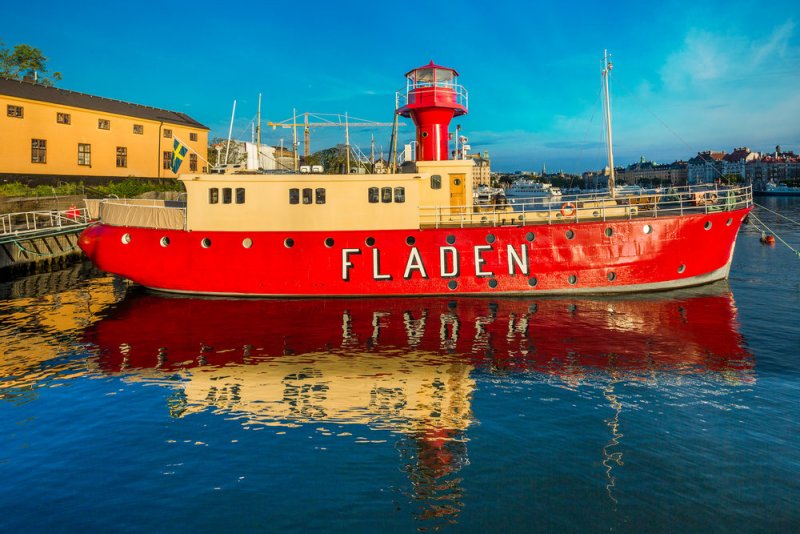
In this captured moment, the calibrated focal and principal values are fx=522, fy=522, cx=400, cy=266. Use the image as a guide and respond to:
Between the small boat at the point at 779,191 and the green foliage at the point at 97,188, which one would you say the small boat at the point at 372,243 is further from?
the small boat at the point at 779,191

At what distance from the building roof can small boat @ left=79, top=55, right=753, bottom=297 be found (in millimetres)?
30315

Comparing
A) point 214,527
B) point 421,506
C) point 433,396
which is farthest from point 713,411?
point 214,527

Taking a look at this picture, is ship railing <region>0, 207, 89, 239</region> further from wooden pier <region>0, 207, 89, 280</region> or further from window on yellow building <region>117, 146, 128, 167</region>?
window on yellow building <region>117, 146, 128, 167</region>

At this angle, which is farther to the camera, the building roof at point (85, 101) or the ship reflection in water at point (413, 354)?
the building roof at point (85, 101)

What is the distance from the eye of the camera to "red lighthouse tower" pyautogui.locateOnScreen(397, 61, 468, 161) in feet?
82.2

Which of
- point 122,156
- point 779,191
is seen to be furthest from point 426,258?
point 779,191

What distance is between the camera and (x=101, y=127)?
159 feet

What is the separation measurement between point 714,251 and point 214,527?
23753mm

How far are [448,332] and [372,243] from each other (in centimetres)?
610

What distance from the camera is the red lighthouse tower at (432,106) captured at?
25047mm

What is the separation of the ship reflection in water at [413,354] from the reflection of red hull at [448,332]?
0.06 meters

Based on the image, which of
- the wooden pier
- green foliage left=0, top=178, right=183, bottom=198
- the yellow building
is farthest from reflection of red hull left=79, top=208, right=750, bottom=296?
the yellow building

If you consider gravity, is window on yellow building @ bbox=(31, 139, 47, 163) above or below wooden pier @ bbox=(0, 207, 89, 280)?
above

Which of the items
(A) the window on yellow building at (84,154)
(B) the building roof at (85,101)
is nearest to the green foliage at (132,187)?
(A) the window on yellow building at (84,154)
